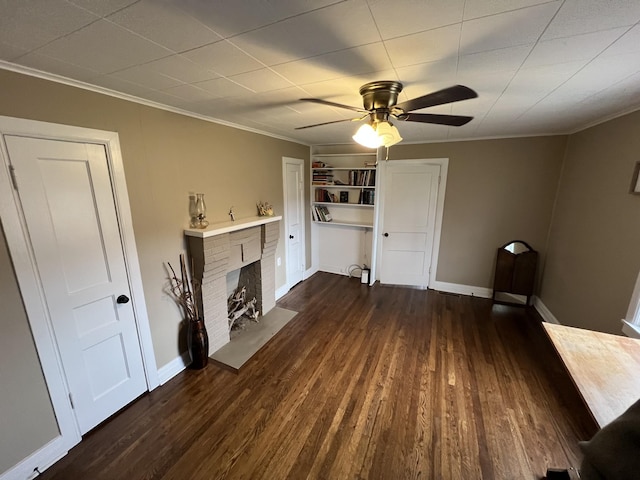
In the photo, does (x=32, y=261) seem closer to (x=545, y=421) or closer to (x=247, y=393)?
(x=247, y=393)

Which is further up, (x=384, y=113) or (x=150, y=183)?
(x=384, y=113)

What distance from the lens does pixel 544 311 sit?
10.9ft

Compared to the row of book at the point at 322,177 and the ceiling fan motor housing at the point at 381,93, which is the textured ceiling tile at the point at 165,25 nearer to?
the ceiling fan motor housing at the point at 381,93

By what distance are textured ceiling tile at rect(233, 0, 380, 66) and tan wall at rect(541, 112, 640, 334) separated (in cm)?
255

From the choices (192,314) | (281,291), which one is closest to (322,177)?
(281,291)

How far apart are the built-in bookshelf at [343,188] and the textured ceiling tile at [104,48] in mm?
3233

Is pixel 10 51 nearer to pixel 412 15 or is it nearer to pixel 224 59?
pixel 224 59

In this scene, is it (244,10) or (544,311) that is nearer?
(244,10)

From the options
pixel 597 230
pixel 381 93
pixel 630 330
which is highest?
pixel 381 93

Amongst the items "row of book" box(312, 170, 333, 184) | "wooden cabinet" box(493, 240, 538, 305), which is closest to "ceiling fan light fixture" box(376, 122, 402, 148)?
"row of book" box(312, 170, 333, 184)

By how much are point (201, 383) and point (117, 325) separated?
0.88 metres

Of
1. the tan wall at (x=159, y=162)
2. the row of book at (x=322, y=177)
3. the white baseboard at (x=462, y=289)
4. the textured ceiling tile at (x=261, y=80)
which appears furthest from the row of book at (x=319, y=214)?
the textured ceiling tile at (x=261, y=80)

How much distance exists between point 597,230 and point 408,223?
2093mm

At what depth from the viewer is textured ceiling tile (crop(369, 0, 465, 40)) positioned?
843 millimetres
